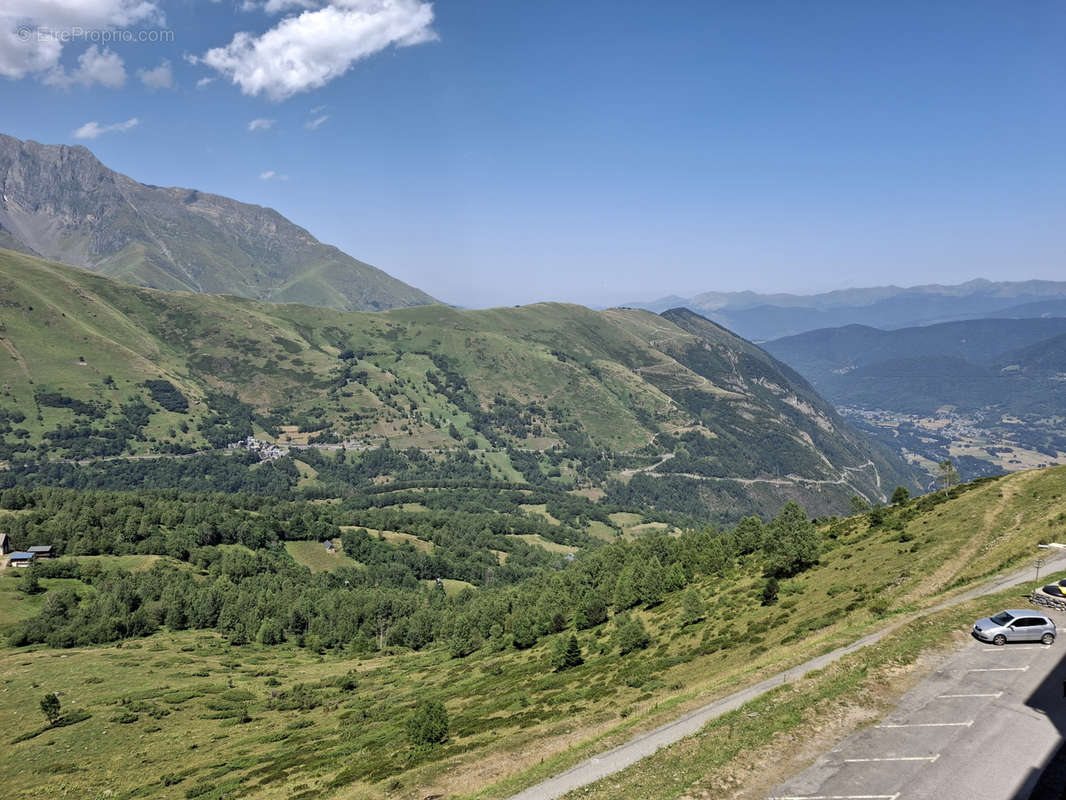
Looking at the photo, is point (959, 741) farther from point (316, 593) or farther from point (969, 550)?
point (316, 593)

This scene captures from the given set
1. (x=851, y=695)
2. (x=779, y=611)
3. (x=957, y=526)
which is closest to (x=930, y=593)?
(x=779, y=611)

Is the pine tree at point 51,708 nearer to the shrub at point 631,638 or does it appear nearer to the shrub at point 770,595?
the shrub at point 631,638

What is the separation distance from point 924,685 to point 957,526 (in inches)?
1862

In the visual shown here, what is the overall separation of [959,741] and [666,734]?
15767 millimetres

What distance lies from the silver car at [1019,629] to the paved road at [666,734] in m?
1.08

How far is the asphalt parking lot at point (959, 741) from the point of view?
2400 cm

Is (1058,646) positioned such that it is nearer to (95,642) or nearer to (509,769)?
(509,769)

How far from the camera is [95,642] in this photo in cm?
13225

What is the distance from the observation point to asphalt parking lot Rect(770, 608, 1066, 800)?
24.0 m

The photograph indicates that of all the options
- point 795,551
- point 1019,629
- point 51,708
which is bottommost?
point 51,708

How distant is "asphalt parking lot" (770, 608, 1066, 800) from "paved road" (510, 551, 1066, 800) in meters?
6.91

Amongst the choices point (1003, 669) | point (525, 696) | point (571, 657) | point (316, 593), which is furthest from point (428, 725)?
point (316, 593)

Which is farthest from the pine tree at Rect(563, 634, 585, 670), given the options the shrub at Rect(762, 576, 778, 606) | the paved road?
the paved road

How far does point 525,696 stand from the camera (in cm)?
6488
